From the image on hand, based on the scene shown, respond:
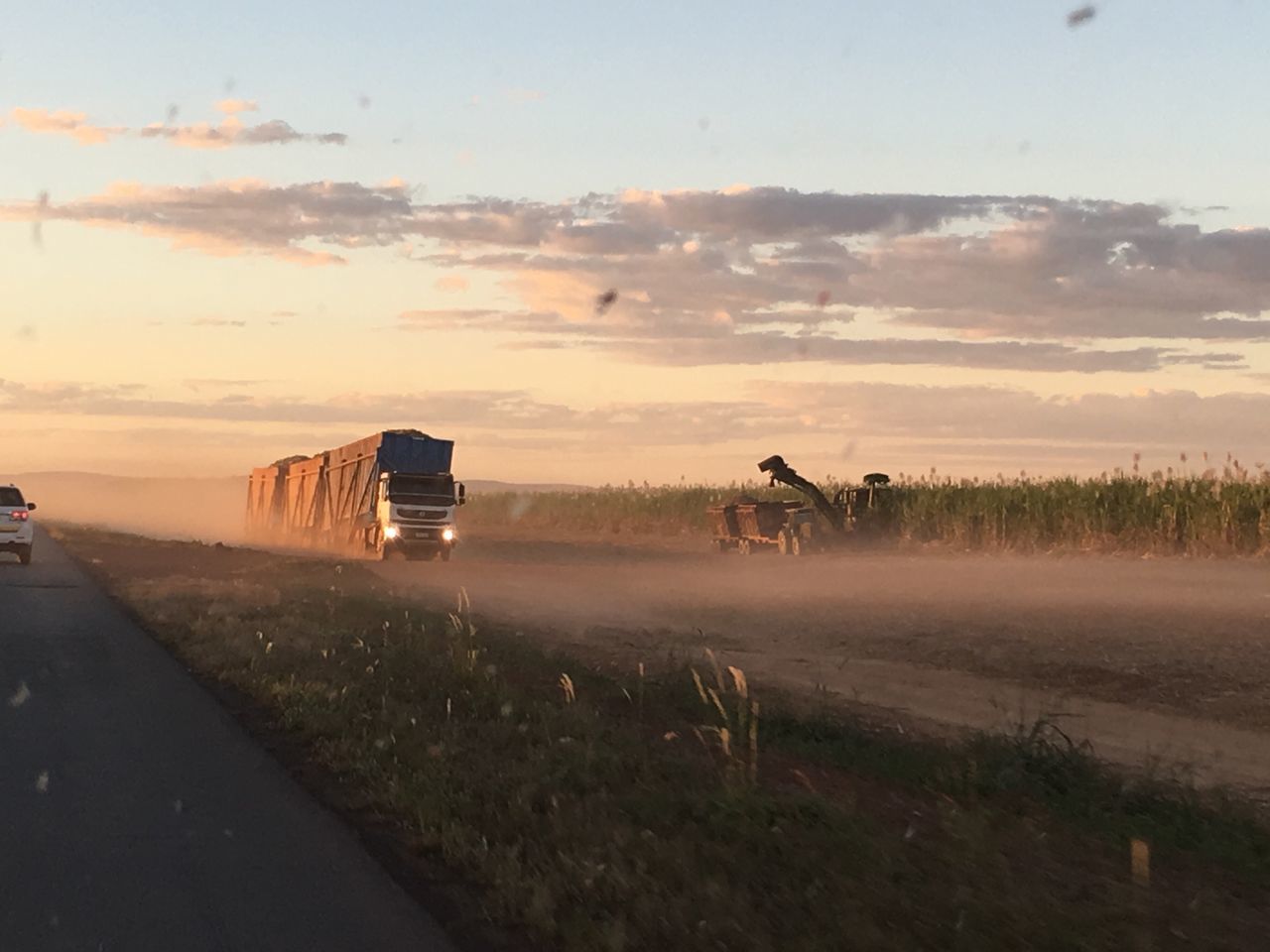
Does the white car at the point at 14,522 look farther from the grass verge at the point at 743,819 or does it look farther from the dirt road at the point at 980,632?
the grass verge at the point at 743,819

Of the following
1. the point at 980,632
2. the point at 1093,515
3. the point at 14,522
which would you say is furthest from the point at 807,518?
the point at 980,632

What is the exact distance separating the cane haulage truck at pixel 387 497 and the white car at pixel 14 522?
9889mm

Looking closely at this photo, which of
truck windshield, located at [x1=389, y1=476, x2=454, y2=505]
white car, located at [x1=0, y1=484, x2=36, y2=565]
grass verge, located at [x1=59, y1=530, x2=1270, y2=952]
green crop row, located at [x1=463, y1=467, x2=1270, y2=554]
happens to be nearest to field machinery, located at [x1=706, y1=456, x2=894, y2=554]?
green crop row, located at [x1=463, y1=467, x2=1270, y2=554]

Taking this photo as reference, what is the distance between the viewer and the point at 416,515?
46594 mm

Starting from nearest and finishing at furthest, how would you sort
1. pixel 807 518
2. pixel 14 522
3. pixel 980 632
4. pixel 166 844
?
pixel 166 844
pixel 980 632
pixel 14 522
pixel 807 518

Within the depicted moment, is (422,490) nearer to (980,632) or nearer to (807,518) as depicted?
(807,518)

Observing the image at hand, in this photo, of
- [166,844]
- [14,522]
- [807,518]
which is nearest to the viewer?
[166,844]

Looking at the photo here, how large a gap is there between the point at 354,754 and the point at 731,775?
313 cm

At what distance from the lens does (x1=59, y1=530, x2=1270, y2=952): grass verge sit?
22.2 ft

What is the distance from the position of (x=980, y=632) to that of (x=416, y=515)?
26.1 metres

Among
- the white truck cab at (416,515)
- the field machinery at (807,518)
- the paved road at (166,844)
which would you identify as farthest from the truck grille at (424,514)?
the paved road at (166,844)

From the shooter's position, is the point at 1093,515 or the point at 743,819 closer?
the point at 743,819

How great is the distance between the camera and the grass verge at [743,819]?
6.78 m

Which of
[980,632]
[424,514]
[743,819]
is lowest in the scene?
[980,632]
